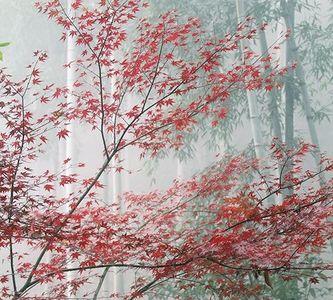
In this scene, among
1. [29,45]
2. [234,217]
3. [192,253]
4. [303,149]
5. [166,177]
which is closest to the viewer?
[192,253]

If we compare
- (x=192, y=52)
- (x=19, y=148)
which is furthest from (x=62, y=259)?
(x=192, y=52)

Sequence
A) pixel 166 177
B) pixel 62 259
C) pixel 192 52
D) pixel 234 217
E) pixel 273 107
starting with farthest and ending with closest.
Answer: pixel 166 177, pixel 192 52, pixel 273 107, pixel 62 259, pixel 234 217

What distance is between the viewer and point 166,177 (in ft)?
69.3

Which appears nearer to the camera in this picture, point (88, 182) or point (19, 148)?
point (19, 148)

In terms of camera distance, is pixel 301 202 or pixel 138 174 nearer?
pixel 301 202

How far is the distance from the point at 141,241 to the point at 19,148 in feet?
3.69

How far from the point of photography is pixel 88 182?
3564mm

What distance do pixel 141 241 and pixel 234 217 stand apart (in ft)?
2.29

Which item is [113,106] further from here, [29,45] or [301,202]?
[29,45]

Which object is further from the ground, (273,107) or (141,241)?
(273,107)

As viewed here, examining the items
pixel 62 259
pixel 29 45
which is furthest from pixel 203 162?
pixel 62 259

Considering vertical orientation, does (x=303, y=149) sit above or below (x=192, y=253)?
above

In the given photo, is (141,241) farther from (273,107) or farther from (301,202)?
(273,107)

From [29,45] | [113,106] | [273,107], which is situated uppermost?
[29,45]
